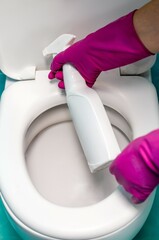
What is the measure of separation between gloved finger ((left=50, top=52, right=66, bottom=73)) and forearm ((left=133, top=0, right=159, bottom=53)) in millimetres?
195

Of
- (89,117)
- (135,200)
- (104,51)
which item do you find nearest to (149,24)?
(104,51)

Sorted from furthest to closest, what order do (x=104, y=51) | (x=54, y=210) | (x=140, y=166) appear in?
(x=104, y=51) → (x=54, y=210) → (x=140, y=166)

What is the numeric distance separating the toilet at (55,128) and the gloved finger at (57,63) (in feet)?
0.13

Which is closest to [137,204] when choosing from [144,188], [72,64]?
[144,188]

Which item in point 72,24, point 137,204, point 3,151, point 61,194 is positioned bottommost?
point 61,194

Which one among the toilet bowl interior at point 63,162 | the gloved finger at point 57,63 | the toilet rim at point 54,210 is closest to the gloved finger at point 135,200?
the toilet rim at point 54,210

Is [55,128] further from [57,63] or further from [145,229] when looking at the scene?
[145,229]

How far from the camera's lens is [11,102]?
1056 mm

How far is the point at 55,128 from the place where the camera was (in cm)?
122

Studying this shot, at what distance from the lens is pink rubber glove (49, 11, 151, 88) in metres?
0.96

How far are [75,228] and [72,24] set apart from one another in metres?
0.48

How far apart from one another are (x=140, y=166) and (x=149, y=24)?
331 mm

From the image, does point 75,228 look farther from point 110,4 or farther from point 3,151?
point 110,4

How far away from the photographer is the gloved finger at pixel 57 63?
3.43ft
